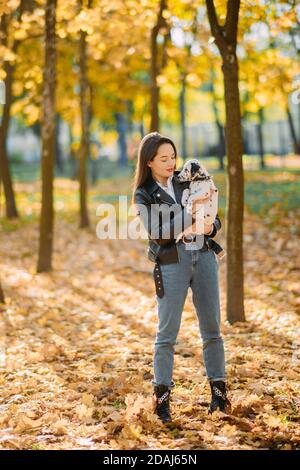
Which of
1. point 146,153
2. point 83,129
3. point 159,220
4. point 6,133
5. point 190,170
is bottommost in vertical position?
point 159,220

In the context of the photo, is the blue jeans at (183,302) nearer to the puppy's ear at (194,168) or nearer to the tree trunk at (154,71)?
the puppy's ear at (194,168)

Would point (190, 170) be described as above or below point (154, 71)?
below

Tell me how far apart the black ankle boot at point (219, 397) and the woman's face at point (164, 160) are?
64.7 inches

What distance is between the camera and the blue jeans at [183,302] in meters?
4.56

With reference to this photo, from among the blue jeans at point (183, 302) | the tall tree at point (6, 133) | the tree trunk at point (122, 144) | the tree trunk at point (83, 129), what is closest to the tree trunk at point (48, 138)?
the tree trunk at point (83, 129)

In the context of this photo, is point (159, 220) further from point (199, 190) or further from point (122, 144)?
point (122, 144)

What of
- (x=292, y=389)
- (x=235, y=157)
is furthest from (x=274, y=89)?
(x=292, y=389)

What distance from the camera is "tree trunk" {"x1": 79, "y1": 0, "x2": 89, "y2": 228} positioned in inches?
583

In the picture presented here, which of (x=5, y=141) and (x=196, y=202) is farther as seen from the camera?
(x=5, y=141)

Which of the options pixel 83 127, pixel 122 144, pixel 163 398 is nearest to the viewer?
pixel 163 398

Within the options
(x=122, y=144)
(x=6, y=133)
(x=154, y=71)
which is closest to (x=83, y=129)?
(x=6, y=133)

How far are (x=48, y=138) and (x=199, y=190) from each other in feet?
22.7

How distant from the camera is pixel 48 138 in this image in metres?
11.0

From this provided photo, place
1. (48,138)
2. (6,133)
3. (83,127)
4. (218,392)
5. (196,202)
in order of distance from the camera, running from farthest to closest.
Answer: (6,133) < (83,127) < (48,138) < (218,392) < (196,202)
